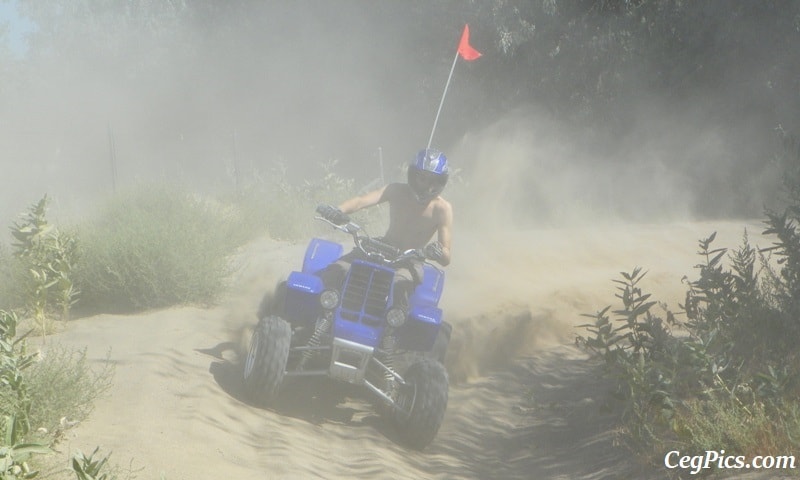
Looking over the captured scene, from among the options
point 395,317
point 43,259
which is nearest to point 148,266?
point 43,259

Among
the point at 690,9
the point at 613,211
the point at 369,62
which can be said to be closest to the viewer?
the point at 690,9

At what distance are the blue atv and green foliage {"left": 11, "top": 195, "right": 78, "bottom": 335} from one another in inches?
92.9

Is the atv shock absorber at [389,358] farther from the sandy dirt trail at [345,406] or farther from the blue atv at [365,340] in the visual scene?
the sandy dirt trail at [345,406]

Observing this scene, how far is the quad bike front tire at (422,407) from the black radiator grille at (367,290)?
58 cm

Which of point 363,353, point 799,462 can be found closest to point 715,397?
point 799,462

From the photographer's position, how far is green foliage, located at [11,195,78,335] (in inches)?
350

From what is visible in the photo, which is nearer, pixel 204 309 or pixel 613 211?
pixel 204 309

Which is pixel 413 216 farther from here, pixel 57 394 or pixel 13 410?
pixel 13 410

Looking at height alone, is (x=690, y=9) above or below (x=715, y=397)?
above

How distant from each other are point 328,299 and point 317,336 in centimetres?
29

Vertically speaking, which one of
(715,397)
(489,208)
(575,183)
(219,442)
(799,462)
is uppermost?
(575,183)

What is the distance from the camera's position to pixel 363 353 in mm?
7156

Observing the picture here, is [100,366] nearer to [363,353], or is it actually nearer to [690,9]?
[363,353]

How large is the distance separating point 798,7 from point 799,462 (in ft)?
49.3
